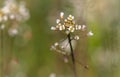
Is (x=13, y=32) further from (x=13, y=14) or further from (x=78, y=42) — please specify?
(x=78, y=42)

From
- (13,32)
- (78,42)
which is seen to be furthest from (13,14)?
(78,42)

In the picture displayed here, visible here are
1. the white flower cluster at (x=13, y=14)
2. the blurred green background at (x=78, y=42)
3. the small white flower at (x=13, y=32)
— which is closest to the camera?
the blurred green background at (x=78, y=42)

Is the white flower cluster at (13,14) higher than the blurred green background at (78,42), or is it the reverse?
the white flower cluster at (13,14)

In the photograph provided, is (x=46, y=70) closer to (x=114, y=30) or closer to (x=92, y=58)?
(x=92, y=58)

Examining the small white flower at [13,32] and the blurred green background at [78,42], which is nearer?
the blurred green background at [78,42]

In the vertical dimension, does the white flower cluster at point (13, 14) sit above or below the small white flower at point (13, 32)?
above

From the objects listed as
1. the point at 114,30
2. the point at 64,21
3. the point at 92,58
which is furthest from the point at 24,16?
the point at 64,21

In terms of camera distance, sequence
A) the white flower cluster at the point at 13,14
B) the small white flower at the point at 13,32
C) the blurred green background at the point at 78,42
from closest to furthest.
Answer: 1. the blurred green background at the point at 78,42
2. the white flower cluster at the point at 13,14
3. the small white flower at the point at 13,32
